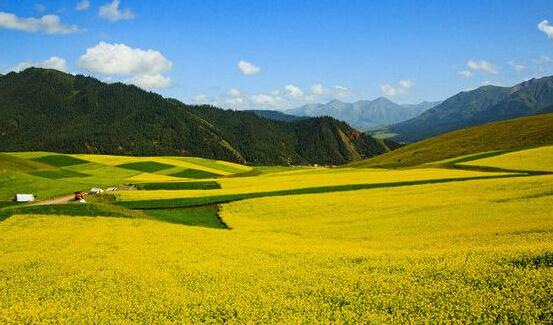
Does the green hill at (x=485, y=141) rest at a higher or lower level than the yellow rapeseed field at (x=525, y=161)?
higher

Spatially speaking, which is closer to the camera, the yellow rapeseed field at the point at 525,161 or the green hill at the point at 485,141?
the yellow rapeseed field at the point at 525,161

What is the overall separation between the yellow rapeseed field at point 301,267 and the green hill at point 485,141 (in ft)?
233

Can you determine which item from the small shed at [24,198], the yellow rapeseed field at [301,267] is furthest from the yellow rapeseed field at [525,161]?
the small shed at [24,198]

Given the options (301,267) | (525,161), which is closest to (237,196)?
(301,267)

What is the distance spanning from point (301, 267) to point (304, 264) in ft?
2.55

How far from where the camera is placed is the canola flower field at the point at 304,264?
1984 cm

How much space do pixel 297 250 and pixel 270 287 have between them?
27.1 ft

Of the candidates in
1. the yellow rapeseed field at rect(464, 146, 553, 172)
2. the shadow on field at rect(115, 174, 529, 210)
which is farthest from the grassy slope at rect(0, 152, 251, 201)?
the yellow rapeseed field at rect(464, 146, 553, 172)

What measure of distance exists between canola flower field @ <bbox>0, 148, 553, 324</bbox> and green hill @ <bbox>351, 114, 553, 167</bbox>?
67.0m

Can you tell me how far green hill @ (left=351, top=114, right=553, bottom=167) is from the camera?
111931 mm

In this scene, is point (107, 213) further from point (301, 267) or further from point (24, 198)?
point (301, 267)

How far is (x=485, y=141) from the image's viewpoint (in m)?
123

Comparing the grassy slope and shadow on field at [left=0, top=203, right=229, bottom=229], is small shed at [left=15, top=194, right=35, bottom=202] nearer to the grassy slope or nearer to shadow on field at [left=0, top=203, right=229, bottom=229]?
the grassy slope

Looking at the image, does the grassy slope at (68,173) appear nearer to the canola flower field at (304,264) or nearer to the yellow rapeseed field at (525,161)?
the canola flower field at (304,264)
